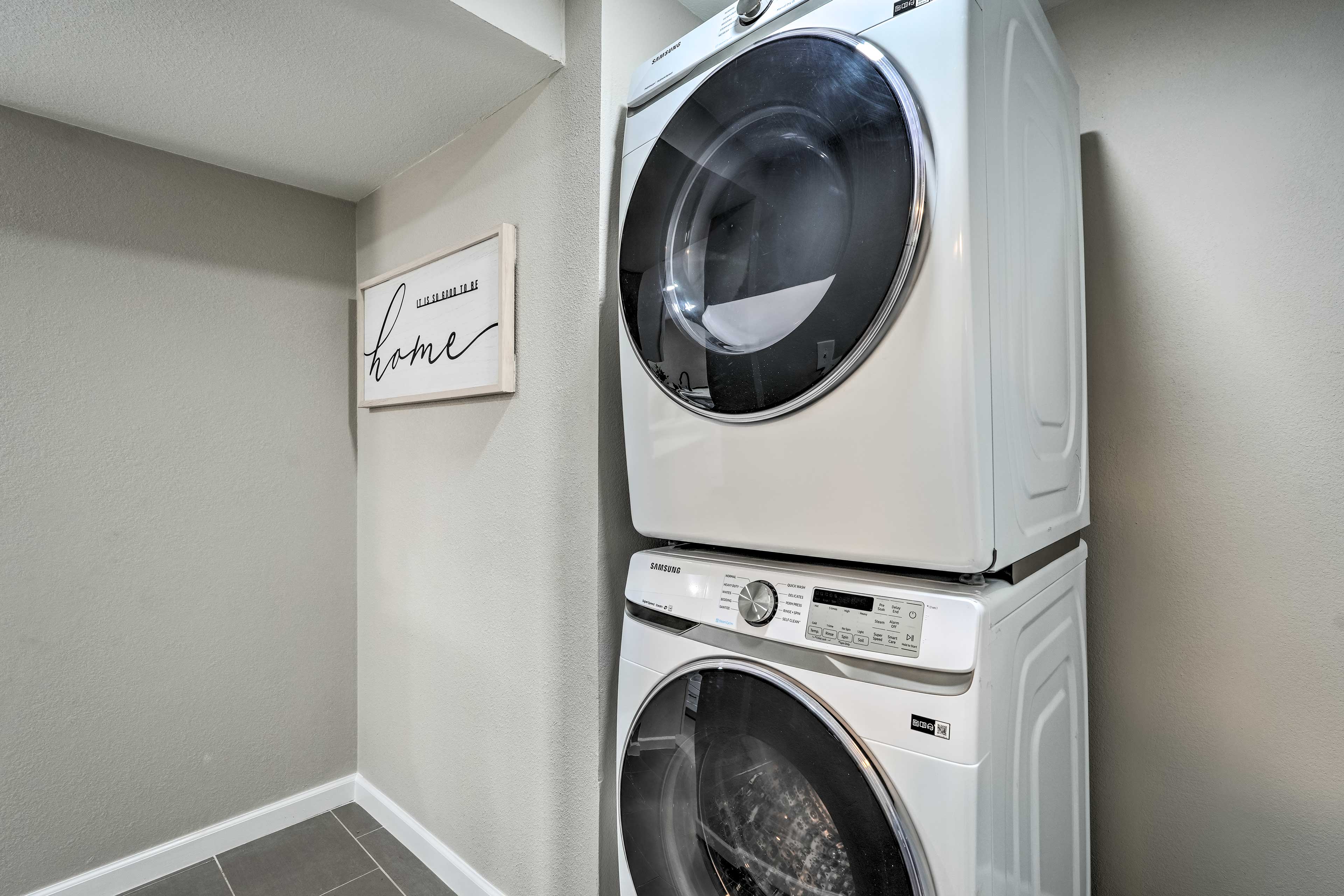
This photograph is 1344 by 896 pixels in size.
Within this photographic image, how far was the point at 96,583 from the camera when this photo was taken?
73.9 inches

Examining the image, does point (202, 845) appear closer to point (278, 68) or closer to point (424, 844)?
point (424, 844)

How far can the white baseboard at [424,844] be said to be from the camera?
180cm

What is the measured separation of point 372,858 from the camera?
202 cm

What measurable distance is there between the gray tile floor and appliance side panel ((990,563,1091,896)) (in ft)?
5.26

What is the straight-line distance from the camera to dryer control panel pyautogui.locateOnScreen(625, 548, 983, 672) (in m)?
0.83

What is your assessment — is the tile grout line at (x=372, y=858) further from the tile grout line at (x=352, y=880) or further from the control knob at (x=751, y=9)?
the control knob at (x=751, y=9)

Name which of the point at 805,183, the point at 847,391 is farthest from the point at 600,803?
the point at 805,183

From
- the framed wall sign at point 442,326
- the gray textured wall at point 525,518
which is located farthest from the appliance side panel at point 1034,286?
the framed wall sign at point 442,326

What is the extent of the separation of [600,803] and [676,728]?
1.52ft

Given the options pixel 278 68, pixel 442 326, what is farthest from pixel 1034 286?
pixel 278 68

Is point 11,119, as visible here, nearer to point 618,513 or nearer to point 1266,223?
point 618,513

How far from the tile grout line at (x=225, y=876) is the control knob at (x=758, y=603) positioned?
1.89m

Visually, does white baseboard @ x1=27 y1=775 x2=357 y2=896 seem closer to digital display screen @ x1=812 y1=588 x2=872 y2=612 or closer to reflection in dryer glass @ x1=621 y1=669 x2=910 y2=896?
reflection in dryer glass @ x1=621 y1=669 x2=910 y2=896

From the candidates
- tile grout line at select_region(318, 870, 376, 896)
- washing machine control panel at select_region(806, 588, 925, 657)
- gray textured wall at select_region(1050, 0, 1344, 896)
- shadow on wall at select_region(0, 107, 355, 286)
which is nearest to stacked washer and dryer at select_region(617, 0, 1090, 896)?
washing machine control panel at select_region(806, 588, 925, 657)
